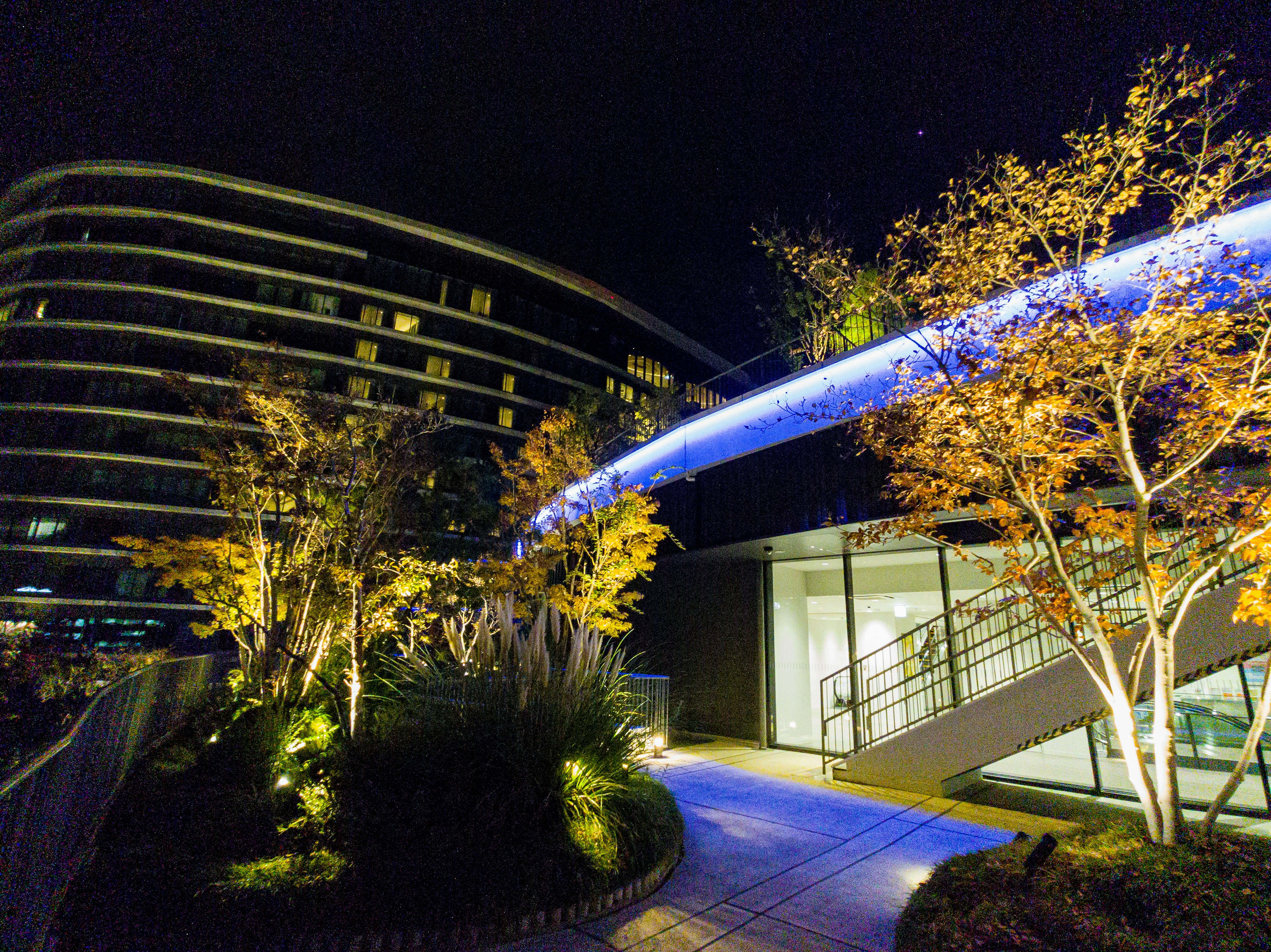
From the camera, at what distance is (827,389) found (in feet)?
27.2

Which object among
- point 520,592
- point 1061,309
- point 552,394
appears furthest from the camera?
point 552,394

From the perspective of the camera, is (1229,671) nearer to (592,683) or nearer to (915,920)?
(915,920)

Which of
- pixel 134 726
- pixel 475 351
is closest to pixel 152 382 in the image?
pixel 475 351

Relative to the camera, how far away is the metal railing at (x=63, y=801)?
282 cm

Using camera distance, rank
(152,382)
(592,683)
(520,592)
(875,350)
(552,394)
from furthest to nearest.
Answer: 1. (552,394)
2. (152,382)
3. (520,592)
4. (875,350)
5. (592,683)

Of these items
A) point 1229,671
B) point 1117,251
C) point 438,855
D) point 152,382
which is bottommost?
point 438,855

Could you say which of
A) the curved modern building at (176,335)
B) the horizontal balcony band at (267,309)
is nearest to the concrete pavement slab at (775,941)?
the curved modern building at (176,335)

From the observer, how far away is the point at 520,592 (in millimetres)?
9477

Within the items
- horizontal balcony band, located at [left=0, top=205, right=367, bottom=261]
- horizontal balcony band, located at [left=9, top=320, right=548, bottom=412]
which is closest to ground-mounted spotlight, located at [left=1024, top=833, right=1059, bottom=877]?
horizontal balcony band, located at [left=9, top=320, right=548, bottom=412]

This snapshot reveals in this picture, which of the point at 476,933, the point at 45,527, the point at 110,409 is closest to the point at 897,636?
the point at 476,933

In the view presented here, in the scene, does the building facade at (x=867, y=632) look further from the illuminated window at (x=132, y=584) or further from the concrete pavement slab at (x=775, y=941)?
the illuminated window at (x=132, y=584)

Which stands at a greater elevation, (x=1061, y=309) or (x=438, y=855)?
(x=1061, y=309)

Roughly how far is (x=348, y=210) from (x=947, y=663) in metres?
43.7

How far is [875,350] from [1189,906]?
20.1 feet
